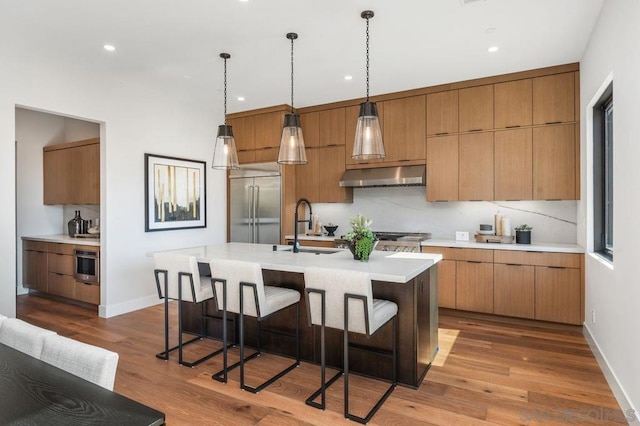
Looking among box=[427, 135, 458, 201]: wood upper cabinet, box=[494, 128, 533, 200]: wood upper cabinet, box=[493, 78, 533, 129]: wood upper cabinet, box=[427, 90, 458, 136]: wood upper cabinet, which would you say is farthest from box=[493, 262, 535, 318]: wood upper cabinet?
box=[427, 90, 458, 136]: wood upper cabinet

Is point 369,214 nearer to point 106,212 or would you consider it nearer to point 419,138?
point 419,138

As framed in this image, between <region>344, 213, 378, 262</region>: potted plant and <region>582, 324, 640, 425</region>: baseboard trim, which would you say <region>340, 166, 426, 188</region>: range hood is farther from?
<region>582, 324, 640, 425</region>: baseboard trim

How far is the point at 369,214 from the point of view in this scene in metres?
5.66

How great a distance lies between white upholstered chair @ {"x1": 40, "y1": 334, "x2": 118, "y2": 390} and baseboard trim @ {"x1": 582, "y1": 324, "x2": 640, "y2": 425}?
265 centimetres

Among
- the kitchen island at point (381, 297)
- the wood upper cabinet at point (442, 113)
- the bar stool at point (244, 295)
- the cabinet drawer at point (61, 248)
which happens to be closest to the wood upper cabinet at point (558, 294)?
the kitchen island at point (381, 297)

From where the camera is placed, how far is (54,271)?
17.1 ft

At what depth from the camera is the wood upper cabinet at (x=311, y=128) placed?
18.8 feet

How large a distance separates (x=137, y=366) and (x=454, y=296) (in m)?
3.38

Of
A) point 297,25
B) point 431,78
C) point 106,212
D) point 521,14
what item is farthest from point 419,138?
point 106,212

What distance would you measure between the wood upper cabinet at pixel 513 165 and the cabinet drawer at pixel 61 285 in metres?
5.49

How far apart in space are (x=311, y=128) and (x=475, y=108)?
7.64 ft

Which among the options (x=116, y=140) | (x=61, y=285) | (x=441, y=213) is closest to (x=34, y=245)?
(x=61, y=285)

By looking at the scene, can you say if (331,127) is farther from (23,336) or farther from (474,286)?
(23,336)

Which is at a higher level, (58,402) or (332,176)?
(332,176)
